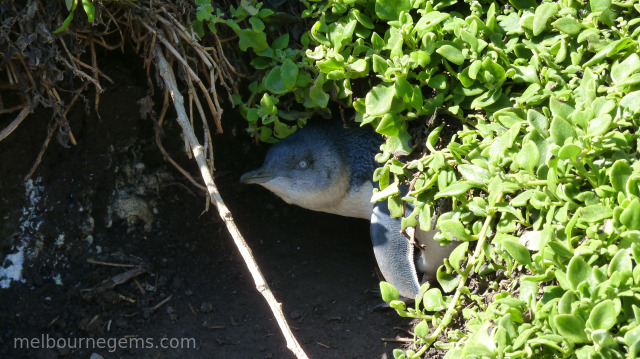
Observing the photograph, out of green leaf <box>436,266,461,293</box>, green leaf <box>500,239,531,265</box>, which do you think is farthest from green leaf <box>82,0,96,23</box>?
green leaf <box>500,239,531,265</box>

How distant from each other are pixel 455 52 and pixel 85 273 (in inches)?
63.3

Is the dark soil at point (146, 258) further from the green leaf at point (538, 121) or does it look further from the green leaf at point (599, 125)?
the green leaf at point (599, 125)

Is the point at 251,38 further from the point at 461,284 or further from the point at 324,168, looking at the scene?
the point at 461,284

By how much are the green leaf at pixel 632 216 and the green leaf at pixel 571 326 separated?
24 centimetres

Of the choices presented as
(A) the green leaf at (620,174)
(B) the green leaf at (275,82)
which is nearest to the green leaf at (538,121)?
(A) the green leaf at (620,174)

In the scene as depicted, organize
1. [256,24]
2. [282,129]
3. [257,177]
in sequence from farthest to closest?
[257,177], [282,129], [256,24]

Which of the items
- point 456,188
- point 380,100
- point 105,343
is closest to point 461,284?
point 456,188

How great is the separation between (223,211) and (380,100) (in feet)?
1.99

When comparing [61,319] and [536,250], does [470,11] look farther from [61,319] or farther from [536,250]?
[61,319]

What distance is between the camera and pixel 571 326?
1499 millimetres

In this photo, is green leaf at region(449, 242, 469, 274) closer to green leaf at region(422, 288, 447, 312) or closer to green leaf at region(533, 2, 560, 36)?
green leaf at region(422, 288, 447, 312)

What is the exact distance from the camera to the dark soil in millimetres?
2555

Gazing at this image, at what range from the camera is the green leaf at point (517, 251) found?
1.71 metres

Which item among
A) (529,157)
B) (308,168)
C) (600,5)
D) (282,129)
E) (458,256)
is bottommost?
(308,168)
